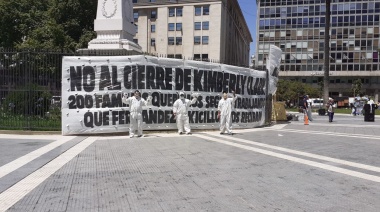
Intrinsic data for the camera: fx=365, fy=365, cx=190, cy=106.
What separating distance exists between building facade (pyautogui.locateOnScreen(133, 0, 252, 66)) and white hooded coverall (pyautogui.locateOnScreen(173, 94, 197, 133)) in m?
49.6

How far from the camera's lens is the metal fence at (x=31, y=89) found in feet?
42.9

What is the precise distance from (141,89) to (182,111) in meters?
1.78

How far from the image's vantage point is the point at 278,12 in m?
84.0

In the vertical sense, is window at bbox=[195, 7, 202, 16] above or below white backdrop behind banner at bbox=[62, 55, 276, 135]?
above

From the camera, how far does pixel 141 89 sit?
13898mm

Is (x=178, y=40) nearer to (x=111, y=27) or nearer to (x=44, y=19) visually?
(x=44, y=19)

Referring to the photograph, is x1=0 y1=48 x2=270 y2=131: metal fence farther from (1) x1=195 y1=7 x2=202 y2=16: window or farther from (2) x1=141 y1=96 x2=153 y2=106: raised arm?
(1) x1=195 y1=7 x2=202 y2=16: window

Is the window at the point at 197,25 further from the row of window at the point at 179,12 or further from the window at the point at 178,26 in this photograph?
the window at the point at 178,26

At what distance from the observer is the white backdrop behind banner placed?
13.1m

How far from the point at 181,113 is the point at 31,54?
5.84m

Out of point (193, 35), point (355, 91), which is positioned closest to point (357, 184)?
point (193, 35)

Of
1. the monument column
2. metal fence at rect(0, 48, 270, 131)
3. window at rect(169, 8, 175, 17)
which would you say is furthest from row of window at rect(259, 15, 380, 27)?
metal fence at rect(0, 48, 270, 131)

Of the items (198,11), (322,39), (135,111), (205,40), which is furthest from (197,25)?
(135,111)

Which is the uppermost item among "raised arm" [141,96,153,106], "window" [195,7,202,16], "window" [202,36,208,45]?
"window" [195,7,202,16]
